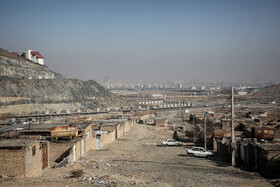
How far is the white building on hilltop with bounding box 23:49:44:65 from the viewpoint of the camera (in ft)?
443

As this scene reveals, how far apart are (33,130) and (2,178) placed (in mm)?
13185

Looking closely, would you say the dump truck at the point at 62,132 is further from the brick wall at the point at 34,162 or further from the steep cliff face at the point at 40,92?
the steep cliff face at the point at 40,92

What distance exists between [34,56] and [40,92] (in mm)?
48267

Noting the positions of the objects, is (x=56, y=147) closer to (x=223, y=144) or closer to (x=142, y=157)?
(x=142, y=157)

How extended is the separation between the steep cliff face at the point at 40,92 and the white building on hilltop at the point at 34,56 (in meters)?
22.9

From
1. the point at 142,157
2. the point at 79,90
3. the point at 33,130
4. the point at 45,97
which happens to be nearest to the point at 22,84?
the point at 45,97

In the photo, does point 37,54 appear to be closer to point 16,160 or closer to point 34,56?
point 34,56

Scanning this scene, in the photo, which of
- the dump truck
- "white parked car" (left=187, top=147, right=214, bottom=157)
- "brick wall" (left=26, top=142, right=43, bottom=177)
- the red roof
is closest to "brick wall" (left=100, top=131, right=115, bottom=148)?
the dump truck

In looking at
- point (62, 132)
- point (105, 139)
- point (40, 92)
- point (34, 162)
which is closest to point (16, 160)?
point (34, 162)

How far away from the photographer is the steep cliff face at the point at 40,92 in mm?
81062

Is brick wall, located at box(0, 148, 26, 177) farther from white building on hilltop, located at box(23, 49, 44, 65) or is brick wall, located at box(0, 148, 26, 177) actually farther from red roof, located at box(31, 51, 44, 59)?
red roof, located at box(31, 51, 44, 59)

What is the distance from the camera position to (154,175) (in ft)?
55.9

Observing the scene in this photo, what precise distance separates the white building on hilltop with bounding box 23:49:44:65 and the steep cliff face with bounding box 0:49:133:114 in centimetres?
2294

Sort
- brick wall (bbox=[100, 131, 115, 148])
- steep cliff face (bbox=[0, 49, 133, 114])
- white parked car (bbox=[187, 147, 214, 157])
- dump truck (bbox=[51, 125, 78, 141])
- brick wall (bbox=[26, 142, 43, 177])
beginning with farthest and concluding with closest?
steep cliff face (bbox=[0, 49, 133, 114]) < brick wall (bbox=[100, 131, 115, 148]) < white parked car (bbox=[187, 147, 214, 157]) < dump truck (bbox=[51, 125, 78, 141]) < brick wall (bbox=[26, 142, 43, 177])
